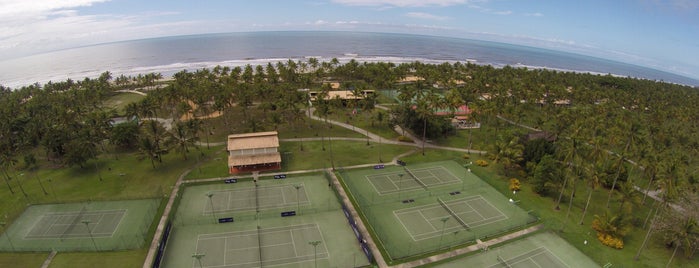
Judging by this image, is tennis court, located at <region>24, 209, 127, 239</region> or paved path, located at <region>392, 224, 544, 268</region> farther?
tennis court, located at <region>24, 209, 127, 239</region>

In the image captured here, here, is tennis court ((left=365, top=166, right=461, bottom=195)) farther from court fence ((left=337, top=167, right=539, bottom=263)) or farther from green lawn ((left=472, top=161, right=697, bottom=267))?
green lawn ((left=472, top=161, right=697, bottom=267))

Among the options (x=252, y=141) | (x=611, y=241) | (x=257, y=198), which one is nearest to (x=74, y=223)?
(x=257, y=198)

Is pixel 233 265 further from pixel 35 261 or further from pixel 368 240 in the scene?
pixel 35 261

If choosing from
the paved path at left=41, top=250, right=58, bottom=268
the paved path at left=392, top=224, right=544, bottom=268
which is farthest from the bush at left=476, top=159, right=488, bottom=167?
the paved path at left=41, top=250, right=58, bottom=268

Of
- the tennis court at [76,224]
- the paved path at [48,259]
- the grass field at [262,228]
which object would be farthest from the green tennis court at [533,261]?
the paved path at [48,259]

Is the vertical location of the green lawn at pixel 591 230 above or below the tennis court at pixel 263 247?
above

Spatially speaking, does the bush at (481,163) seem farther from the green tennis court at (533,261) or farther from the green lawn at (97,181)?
the green lawn at (97,181)

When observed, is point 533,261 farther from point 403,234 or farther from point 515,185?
point 515,185
